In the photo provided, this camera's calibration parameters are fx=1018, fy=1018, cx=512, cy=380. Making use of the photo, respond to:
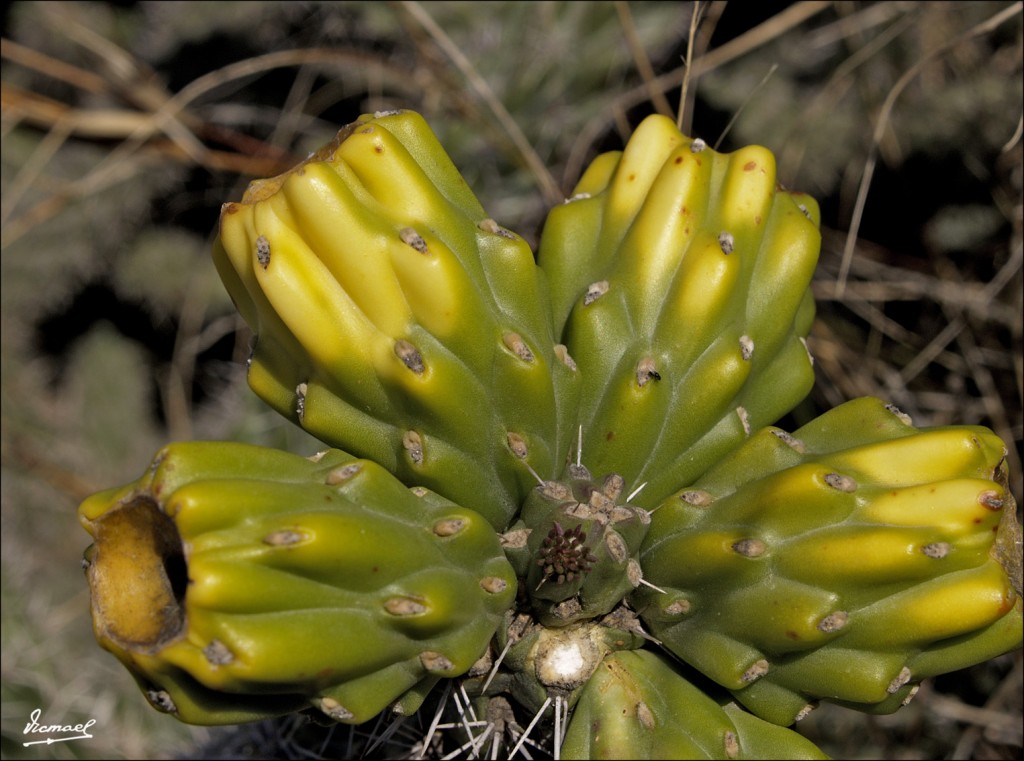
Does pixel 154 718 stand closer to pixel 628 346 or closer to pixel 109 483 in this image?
pixel 109 483

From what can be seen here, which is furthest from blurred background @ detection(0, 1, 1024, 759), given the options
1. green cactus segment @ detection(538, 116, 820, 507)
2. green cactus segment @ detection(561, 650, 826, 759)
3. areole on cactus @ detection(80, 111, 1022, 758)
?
green cactus segment @ detection(561, 650, 826, 759)

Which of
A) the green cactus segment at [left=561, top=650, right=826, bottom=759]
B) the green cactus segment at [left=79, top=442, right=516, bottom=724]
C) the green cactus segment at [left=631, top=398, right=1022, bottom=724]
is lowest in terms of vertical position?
the green cactus segment at [left=561, top=650, right=826, bottom=759]

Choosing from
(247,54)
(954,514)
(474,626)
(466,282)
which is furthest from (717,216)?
(247,54)

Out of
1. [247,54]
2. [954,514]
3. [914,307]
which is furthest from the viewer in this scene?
[247,54]

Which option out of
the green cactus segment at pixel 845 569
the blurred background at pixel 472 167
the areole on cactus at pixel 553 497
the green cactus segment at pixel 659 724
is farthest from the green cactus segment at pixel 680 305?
the blurred background at pixel 472 167

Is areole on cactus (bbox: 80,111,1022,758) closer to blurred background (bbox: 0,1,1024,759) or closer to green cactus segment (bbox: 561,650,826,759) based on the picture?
green cactus segment (bbox: 561,650,826,759)
